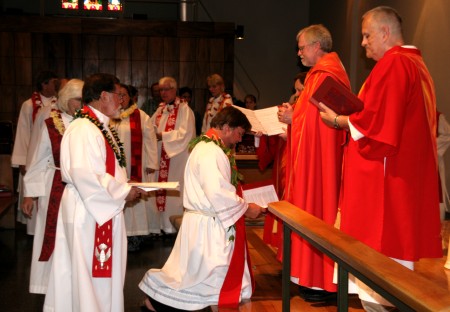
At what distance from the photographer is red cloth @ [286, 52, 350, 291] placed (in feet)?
12.8

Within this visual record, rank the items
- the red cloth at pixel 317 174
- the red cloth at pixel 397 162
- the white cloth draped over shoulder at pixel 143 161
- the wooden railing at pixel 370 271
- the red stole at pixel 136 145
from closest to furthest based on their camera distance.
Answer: the wooden railing at pixel 370 271, the red cloth at pixel 397 162, the red cloth at pixel 317 174, the white cloth draped over shoulder at pixel 143 161, the red stole at pixel 136 145

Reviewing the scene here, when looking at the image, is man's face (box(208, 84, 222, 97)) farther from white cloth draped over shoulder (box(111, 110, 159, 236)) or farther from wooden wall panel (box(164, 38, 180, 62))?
wooden wall panel (box(164, 38, 180, 62))

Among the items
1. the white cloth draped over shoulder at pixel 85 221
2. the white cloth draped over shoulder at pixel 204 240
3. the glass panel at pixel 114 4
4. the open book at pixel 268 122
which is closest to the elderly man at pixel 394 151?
the white cloth draped over shoulder at pixel 204 240

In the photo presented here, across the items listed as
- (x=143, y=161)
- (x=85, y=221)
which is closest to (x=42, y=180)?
(x=85, y=221)

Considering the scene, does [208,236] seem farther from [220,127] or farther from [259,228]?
[259,228]

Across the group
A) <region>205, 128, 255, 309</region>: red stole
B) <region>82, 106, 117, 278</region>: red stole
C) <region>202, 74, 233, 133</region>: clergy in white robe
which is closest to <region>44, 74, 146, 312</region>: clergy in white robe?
<region>82, 106, 117, 278</region>: red stole

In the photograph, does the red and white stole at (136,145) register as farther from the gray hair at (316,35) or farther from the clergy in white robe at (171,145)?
the gray hair at (316,35)

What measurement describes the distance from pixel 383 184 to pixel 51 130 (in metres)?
2.38

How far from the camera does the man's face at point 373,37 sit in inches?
129

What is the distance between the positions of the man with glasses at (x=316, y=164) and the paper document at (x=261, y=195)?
0.42 m

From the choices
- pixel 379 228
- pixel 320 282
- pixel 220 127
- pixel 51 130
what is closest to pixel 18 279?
pixel 51 130

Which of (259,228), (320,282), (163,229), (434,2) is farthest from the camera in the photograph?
Answer: (434,2)

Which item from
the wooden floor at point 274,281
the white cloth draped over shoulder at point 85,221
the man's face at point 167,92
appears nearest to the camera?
the white cloth draped over shoulder at point 85,221

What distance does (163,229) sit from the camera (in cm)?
762
